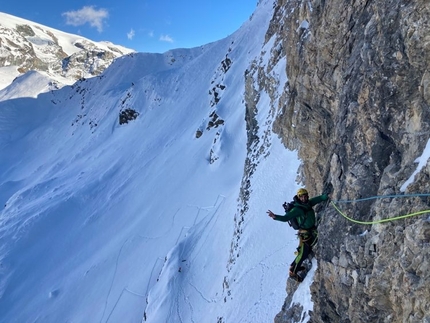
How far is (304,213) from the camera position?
7.66m

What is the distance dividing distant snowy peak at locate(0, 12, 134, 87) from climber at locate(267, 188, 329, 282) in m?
78.8

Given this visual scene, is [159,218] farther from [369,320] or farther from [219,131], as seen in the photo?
[369,320]

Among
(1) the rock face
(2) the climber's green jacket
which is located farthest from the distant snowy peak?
(1) the rock face

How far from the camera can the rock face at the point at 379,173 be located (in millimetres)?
4801

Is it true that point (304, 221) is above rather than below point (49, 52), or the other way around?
below

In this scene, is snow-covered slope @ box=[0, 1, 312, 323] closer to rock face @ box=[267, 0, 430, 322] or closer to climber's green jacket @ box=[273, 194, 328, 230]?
climber's green jacket @ box=[273, 194, 328, 230]

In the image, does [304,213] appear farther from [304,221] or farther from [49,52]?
[49,52]

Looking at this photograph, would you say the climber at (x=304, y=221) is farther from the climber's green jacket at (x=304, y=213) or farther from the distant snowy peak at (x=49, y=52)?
the distant snowy peak at (x=49, y=52)

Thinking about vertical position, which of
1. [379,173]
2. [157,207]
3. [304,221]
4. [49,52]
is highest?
[49,52]

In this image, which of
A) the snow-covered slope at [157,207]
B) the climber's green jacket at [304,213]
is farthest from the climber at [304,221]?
the snow-covered slope at [157,207]

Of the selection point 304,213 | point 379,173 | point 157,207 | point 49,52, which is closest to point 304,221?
point 304,213

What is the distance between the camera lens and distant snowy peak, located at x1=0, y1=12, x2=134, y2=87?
9594cm

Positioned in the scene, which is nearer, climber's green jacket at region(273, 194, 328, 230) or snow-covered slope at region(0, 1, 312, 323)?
climber's green jacket at region(273, 194, 328, 230)

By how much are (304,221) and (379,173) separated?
215 cm
